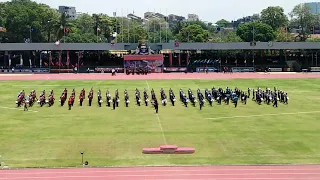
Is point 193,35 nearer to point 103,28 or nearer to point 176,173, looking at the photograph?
point 103,28

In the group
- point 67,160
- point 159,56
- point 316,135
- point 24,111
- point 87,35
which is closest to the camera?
point 67,160

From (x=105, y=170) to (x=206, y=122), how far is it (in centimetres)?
1172

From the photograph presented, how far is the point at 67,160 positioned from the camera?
846 inches

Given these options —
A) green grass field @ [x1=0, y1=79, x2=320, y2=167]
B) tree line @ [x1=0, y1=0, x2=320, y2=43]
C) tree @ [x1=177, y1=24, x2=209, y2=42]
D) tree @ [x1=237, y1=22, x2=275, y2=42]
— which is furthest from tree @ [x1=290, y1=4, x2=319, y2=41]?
green grass field @ [x1=0, y1=79, x2=320, y2=167]

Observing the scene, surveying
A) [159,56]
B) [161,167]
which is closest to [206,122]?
[161,167]

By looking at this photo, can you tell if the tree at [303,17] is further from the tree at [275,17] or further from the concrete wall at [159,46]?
the concrete wall at [159,46]

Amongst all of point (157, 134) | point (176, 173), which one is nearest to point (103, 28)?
point (157, 134)

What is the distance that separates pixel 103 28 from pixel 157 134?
4256 inches

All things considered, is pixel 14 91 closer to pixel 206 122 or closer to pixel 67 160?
pixel 206 122

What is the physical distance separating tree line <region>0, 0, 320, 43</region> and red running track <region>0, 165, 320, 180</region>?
6270 centimetres

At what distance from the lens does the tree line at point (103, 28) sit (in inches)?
3996

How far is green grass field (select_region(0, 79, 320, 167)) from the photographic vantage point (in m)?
21.9

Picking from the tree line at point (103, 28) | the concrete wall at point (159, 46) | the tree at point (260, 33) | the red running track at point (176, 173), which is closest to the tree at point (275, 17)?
the tree line at point (103, 28)

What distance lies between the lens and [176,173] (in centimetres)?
1961
